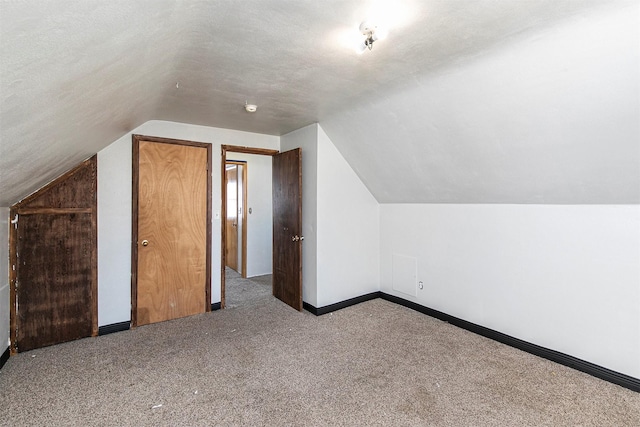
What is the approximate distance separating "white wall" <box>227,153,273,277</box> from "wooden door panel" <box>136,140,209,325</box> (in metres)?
1.87

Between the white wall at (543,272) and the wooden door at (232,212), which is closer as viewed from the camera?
the white wall at (543,272)

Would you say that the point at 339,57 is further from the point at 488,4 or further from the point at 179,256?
the point at 179,256

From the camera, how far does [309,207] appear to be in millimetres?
3934

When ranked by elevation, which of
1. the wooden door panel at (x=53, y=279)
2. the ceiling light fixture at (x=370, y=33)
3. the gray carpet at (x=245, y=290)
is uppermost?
the ceiling light fixture at (x=370, y=33)

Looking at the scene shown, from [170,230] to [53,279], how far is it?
112 cm

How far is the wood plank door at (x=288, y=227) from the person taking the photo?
388cm

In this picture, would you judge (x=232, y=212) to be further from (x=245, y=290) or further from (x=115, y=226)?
(x=115, y=226)

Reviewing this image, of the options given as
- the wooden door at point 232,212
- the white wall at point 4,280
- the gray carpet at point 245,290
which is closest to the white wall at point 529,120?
the gray carpet at point 245,290

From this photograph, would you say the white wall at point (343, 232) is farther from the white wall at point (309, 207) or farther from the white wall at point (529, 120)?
the white wall at point (529, 120)

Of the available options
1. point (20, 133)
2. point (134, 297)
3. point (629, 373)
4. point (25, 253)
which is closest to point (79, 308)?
point (134, 297)

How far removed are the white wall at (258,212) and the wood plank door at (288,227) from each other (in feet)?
4.63

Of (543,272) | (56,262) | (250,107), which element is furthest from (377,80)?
(56,262)

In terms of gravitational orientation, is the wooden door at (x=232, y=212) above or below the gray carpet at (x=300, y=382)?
above

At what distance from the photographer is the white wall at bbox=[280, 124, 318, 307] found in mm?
3816
